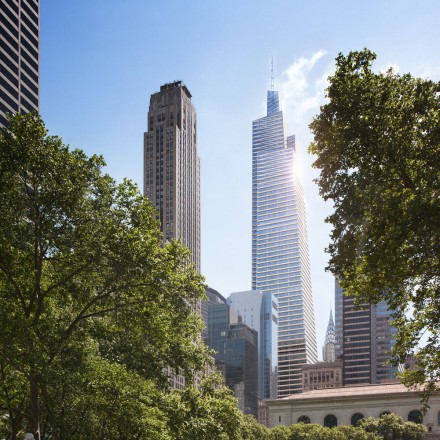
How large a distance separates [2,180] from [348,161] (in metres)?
13.6

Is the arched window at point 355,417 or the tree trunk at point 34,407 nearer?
the tree trunk at point 34,407

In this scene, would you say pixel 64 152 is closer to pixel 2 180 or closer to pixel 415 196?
pixel 2 180

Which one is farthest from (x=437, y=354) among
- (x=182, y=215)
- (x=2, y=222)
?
(x=182, y=215)

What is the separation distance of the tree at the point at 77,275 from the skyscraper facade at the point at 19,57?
8442 cm

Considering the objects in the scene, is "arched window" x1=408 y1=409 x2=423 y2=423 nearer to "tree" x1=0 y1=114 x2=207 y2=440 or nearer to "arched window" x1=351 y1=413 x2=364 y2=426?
"arched window" x1=351 y1=413 x2=364 y2=426

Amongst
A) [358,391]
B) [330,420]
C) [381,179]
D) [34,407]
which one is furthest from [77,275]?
[358,391]

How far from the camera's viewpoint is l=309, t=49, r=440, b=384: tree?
74.8 ft

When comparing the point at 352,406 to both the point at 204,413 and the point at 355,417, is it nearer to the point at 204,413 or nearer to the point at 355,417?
the point at 355,417

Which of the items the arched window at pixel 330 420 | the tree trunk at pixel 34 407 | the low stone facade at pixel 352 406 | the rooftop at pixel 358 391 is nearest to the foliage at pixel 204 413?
the tree trunk at pixel 34 407

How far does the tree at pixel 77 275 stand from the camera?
85.3ft

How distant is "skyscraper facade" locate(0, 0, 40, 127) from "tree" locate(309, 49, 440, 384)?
9102 cm

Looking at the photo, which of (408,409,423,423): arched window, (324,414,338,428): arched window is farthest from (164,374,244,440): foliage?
(324,414,338,428): arched window

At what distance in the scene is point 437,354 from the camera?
2419 cm

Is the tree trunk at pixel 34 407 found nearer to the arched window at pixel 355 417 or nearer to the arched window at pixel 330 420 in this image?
the arched window at pixel 355 417
